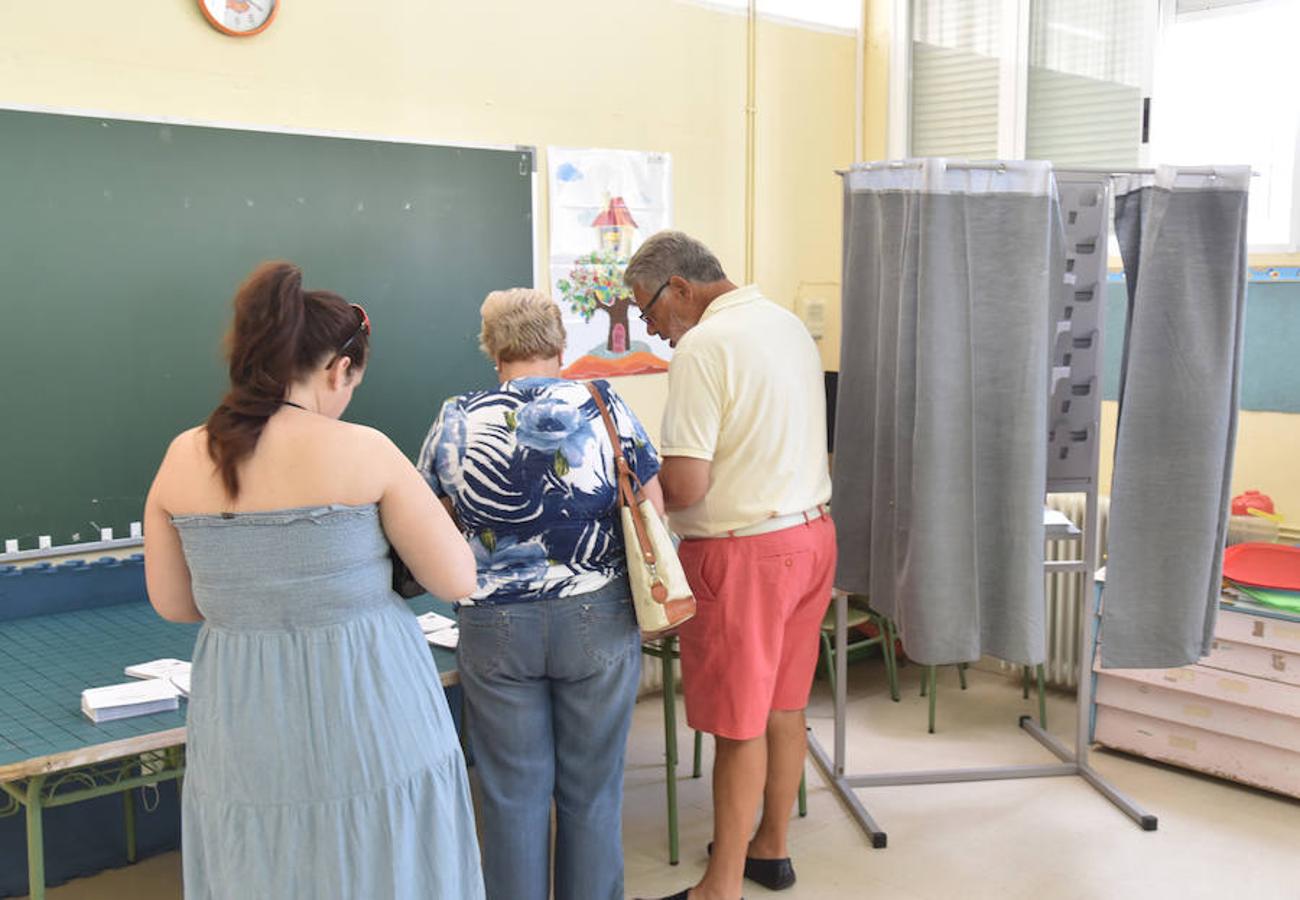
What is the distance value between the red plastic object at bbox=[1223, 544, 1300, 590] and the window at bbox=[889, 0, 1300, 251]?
940 millimetres

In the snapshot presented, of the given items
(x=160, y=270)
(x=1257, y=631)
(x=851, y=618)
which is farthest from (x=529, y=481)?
(x=1257, y=631)

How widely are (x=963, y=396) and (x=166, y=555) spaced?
1.84 meters

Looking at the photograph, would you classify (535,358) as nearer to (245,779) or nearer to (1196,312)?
(245,779)

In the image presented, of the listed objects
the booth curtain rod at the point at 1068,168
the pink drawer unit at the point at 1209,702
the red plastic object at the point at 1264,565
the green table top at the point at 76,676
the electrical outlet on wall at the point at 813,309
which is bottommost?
the pink drawer unit at the point at 1209,702

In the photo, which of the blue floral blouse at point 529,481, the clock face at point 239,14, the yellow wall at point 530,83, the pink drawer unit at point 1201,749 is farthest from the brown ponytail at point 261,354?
the pink drawer unit at point 1201,749

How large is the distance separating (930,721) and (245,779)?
2.65 metres

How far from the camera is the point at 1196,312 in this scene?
2.91 m

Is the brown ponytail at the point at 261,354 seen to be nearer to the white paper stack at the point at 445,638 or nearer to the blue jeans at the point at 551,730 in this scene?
the blue jeans at the point at 551,730

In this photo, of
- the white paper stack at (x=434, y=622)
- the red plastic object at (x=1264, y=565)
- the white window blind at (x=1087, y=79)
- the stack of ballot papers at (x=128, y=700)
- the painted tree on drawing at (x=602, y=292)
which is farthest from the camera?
the white window blind at (x=1087, y=79)

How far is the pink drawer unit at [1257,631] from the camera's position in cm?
325

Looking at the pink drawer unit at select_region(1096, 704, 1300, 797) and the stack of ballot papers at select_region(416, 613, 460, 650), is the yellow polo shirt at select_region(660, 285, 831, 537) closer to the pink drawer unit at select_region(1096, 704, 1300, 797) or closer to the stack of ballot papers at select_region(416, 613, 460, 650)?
the stack of ballot papers at select_region(416, 613, 460, 650)

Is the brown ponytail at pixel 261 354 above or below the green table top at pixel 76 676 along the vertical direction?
above

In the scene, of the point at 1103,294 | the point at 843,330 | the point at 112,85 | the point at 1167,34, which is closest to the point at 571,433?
the point at 843,330

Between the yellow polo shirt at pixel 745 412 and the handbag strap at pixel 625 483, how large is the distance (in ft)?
0.83
